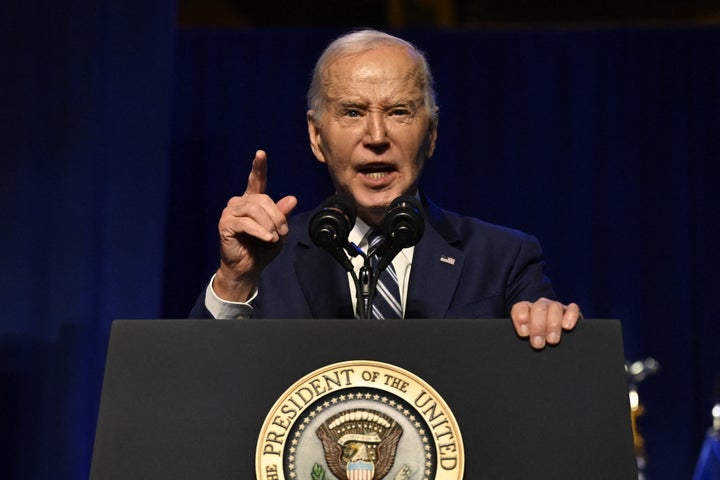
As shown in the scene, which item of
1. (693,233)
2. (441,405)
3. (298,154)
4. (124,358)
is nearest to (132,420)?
(124,358)

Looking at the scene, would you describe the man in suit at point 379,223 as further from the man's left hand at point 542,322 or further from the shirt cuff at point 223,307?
the man's left hand at point 542,322

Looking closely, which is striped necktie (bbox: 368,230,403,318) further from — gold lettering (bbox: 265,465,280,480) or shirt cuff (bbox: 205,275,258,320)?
gold lettering (bbox: 265,465,280,480)

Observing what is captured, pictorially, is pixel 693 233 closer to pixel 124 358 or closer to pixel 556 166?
pixel 556 166

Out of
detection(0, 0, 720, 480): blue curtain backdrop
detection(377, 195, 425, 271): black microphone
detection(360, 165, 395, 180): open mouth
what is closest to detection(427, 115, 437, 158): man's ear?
detection(360, 165, 395, 180): open mouth

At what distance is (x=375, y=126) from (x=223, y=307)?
468mm

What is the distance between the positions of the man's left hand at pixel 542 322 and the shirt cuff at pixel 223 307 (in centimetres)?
51

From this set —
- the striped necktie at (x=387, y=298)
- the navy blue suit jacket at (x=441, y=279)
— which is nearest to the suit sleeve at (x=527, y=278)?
the navy blue suit jacket at (x=441, y=279)

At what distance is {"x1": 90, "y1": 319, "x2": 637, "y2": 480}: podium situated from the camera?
121 centimetres

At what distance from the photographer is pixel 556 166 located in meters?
4.96

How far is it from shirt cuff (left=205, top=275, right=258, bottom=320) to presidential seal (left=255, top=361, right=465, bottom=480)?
0.41 metres

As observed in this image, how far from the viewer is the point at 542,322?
1.25m

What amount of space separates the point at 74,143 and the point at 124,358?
95.0 inches

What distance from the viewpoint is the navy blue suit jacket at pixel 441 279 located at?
180 centimetres

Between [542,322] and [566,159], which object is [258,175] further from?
[566,159]
